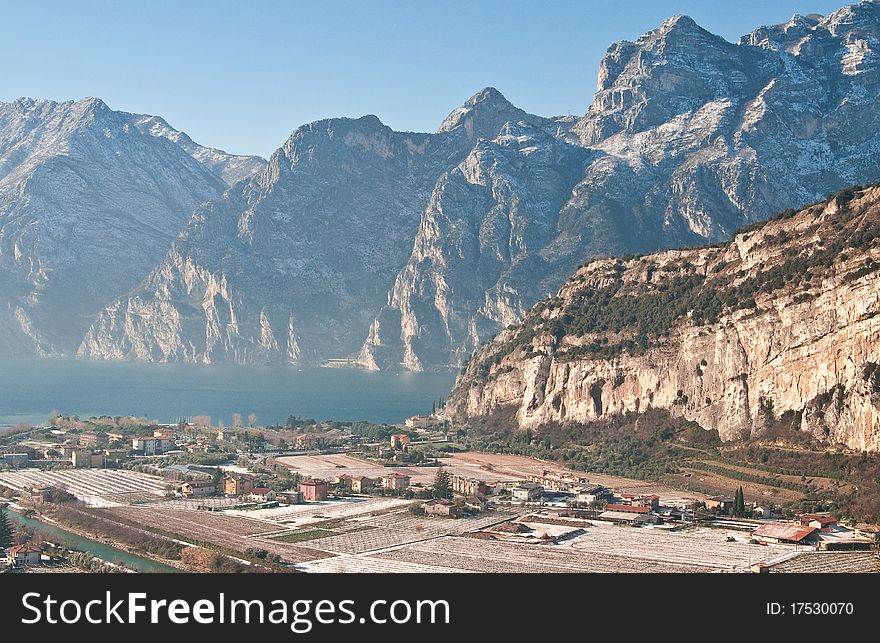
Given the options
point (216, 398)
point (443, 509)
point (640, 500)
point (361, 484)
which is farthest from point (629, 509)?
point (216, 398)

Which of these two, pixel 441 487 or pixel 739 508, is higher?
pixel 441 487

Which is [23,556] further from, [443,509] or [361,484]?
[361,484]

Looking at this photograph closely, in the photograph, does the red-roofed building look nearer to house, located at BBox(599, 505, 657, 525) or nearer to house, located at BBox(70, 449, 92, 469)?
house, located at BBox(599, 505, 657, 525)

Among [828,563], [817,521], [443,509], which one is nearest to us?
[828,563]

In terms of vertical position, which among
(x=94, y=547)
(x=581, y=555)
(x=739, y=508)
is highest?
(x=739, y=508)

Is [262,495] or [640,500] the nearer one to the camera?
[640,500]

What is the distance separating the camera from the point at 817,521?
186ft

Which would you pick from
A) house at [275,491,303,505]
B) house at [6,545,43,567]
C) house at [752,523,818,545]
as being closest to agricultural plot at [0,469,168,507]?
house at [275,491,303,505]

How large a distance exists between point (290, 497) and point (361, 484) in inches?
232

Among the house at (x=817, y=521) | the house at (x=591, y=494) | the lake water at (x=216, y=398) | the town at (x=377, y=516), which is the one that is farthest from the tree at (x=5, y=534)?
the lake water at (x=216, y=398)

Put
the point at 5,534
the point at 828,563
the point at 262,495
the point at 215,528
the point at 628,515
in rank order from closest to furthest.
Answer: the point at 828,563
the point at 5,534
the point at 215,528
the point at 628,515
the point at 262,495

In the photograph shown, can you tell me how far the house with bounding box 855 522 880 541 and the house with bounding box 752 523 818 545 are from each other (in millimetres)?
2100

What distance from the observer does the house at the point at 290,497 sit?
7081cm

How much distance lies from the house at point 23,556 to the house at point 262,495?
20789 millimetres
